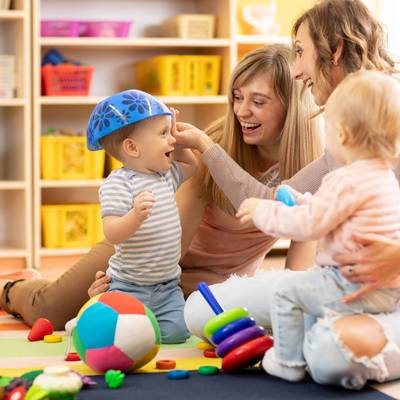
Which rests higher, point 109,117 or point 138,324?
point 109,117

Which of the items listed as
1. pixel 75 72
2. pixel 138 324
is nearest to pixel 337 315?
pixel 138 324

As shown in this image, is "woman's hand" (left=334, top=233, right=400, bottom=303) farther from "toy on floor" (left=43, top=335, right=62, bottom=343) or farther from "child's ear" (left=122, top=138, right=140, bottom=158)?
"toy on floor" (left=43, top=335, right=62, bottom=343)

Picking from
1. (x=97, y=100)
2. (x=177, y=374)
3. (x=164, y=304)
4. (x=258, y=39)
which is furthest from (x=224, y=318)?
(x=258, y=39)

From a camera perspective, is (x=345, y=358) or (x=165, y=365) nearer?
(x=345, y=358)

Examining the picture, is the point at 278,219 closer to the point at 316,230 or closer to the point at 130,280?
the point at 316,230

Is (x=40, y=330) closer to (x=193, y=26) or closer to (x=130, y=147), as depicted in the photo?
(x=130, y=147)

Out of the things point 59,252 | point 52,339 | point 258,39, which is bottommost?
point 59,252

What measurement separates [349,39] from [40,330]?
3.06 feet

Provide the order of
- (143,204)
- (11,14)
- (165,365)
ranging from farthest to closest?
(11,14) → (143,204) → (165,365)

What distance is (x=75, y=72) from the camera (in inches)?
142

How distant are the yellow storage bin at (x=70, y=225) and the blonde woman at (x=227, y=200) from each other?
1.19 metres

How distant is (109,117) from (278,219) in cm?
55

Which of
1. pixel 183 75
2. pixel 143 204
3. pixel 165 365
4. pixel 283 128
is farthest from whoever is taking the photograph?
pixel 183 75

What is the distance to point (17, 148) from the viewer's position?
365cm
